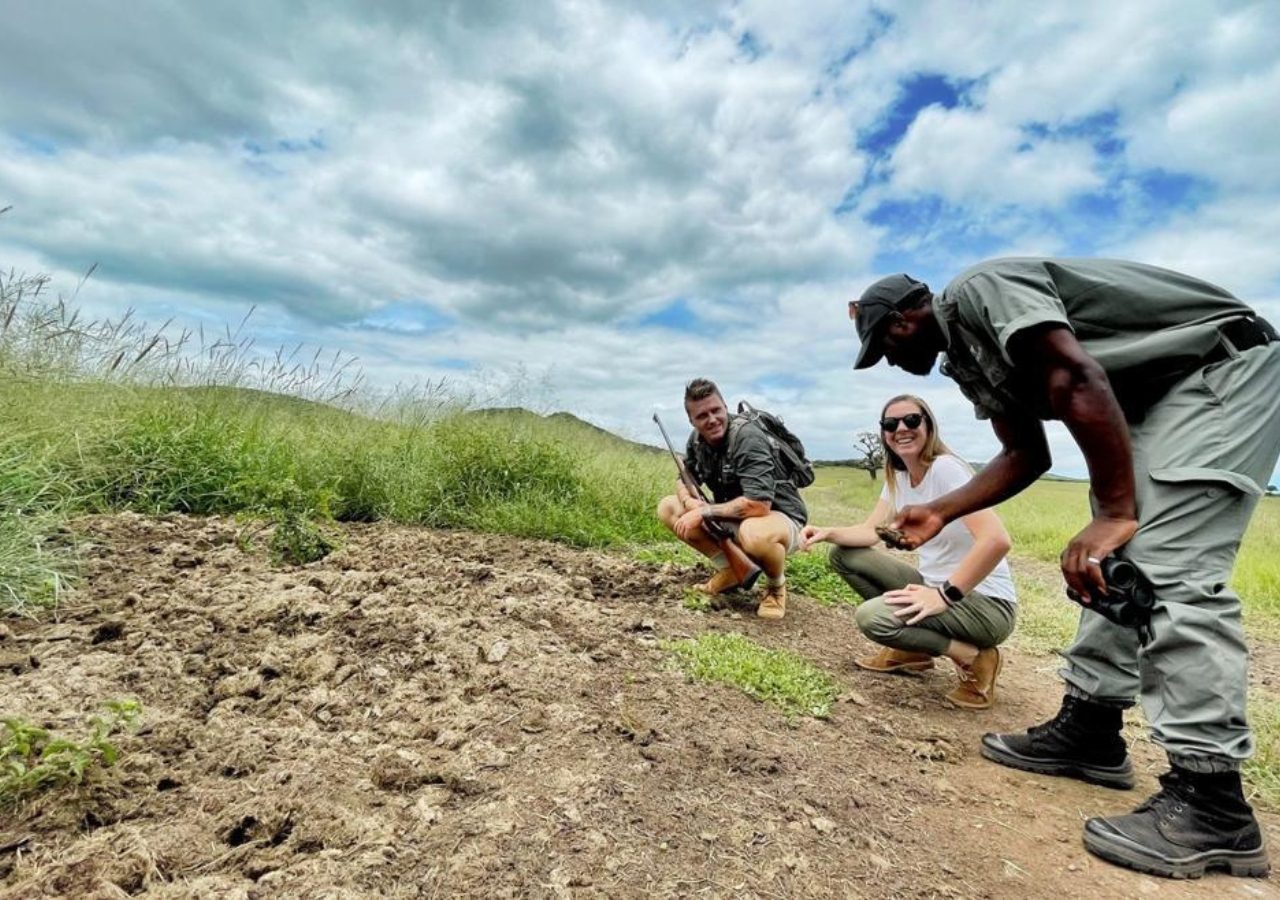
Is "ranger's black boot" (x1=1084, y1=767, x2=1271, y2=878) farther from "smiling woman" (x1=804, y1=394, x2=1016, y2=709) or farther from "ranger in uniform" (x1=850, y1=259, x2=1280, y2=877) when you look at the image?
"smiling woman" (x1=804, y1=394, x2=1016, y2=709)

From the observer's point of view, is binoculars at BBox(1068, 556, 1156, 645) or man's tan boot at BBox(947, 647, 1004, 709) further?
man's tan boot at BBox(947, 647, 1004, 709)

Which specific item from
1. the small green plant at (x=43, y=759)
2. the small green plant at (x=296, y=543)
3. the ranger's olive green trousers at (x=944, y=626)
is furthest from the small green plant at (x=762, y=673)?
the small green plant at (x=296, y=543)

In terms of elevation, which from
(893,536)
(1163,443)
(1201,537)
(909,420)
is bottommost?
(893,536)

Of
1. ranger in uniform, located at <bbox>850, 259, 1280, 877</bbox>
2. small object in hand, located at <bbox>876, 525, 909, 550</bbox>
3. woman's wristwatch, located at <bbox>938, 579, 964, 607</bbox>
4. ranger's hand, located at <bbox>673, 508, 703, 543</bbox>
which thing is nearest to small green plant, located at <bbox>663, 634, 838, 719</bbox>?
woman's wristwatch, located at <bbox>938, 579, 964, 607</bbox>

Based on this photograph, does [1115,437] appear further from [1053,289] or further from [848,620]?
[848,620]

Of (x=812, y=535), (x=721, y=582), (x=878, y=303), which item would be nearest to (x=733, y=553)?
(x=721, y=582)

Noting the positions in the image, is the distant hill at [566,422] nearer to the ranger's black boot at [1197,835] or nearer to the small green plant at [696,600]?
the small green plant at [696,600]

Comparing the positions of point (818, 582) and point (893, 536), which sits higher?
point (893, 536)

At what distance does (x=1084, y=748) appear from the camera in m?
2.81

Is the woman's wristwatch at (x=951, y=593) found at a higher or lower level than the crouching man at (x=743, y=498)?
lower

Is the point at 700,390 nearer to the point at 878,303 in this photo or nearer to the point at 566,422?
the point at 878,303

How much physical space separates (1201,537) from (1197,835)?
84 cm

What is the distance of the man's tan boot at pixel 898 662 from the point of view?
394cm

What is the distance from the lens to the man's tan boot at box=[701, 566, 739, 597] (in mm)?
4898
